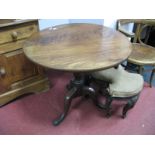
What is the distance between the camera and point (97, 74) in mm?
1575

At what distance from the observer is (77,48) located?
1292 mm

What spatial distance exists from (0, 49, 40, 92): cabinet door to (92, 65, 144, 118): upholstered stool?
2.19 ft

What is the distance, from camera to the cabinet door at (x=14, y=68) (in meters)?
1.58

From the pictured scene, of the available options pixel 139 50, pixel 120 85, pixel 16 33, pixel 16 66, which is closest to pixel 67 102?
pixel 120 85

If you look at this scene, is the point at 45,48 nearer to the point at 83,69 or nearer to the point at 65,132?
the point at 83,69

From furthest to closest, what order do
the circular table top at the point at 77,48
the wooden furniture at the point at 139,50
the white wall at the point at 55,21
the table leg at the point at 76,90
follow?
the white wall at the point at 55,21, the wooden furniture at the point at 139,50, the table leg at the point at 76,90, the circular table top at the point at 77,48

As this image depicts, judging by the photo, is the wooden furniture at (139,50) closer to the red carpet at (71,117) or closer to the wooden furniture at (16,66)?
the red carpet at (71,117)

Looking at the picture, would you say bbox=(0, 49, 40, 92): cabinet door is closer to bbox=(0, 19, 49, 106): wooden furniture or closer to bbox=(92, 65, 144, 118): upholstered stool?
bbox=(0, 19, 49, 106): wooden furniture

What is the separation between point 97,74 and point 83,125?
19.0 inches

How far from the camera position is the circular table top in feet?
3.65

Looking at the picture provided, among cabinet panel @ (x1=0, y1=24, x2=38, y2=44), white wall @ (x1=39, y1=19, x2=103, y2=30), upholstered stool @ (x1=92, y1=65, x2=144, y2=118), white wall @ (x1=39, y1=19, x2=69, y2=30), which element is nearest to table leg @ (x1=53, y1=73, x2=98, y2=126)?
upholstered stool @ (x1=92, y1=65, x2=144, y2=118)

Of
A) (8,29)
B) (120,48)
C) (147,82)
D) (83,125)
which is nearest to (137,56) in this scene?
(147,82)

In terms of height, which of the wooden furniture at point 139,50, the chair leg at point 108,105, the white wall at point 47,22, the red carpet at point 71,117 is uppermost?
the white wall at point 47,22

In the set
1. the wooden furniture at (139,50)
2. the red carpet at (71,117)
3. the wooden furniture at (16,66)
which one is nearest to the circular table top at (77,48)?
the wooden furniture at (16,66)
